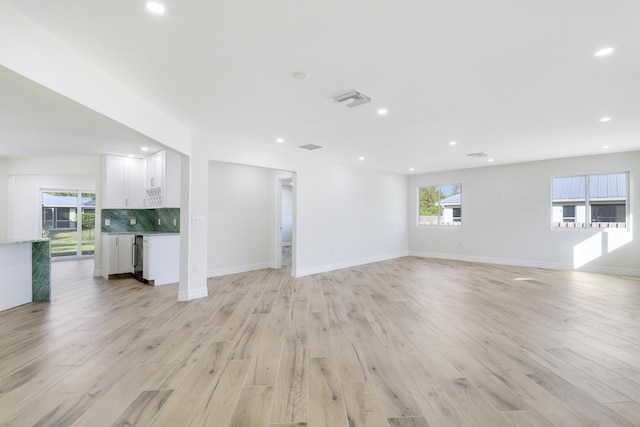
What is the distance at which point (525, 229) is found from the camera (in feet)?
23.1

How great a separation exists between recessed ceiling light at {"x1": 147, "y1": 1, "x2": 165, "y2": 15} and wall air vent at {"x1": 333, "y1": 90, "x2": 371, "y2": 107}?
1766 mm

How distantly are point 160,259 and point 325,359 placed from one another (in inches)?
157

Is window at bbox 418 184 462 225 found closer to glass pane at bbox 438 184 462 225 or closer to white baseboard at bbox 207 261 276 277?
glass pane at bbox 438 184 462 225

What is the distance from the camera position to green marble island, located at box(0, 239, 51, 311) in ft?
12.5

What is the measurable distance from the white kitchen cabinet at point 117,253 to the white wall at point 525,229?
747 cm

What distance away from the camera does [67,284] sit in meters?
5.24

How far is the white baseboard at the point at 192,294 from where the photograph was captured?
167 inches

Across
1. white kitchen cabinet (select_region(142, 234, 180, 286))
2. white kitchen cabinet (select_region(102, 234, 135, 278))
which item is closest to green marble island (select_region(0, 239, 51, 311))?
white kitchen cabinet (select_region(142, 234, 180, 286))

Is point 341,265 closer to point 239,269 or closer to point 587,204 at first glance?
point 239,269

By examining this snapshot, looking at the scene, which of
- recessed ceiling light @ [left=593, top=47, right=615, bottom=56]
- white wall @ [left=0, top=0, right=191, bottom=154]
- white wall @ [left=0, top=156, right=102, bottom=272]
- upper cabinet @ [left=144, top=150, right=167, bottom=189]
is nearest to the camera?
white wall @ [left=0, top=0, right=191, bottom=154]

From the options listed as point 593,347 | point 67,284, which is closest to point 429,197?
point 593,347

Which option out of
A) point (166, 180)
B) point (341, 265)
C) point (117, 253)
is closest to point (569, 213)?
point (341, 265)

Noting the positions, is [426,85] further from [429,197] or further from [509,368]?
[429,197]

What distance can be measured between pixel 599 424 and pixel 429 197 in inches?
293
